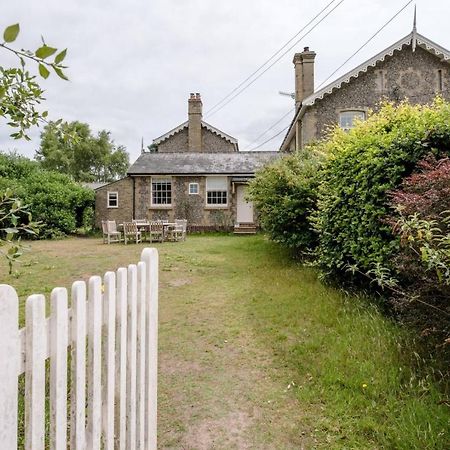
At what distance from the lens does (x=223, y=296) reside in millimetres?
6930

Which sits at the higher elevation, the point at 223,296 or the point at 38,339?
the point at 38,339

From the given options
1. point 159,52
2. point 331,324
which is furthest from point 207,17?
point 331,324

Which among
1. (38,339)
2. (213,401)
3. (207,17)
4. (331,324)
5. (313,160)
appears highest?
(207,17)

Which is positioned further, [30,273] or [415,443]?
[30,273]

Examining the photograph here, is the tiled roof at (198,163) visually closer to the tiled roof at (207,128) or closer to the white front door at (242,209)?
the white front door at (242,209)

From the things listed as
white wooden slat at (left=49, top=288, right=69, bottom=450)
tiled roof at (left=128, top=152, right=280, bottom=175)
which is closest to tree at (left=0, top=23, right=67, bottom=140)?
white wooden slat at (left=49, top=288, right=69, bottom=450)

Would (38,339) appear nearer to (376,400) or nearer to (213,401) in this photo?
(213,401)

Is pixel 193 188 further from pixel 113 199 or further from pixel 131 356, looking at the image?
pixel 131 356

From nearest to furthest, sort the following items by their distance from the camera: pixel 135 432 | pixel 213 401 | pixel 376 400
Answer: pixel 135 432
pixel 376 400
pixel 213 401

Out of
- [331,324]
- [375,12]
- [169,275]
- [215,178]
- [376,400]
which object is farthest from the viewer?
[215,178]

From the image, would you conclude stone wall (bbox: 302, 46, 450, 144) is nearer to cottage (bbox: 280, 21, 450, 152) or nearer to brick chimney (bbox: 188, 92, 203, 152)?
cottage (bbox: 280, 21, 450, 152)

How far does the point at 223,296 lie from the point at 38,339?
5.77m

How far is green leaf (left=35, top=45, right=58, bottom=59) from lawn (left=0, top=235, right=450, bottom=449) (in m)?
2.74

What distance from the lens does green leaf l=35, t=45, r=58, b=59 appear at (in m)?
1.25
